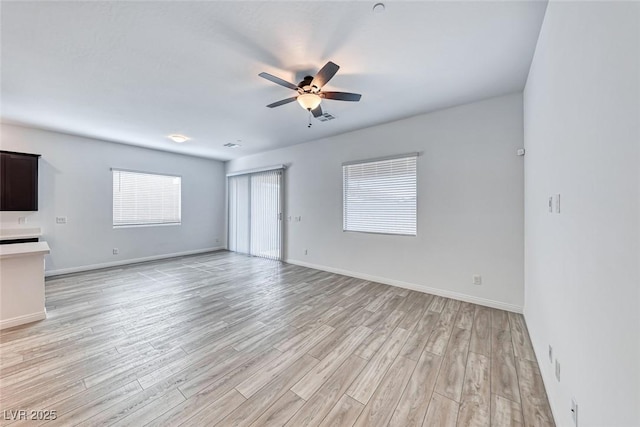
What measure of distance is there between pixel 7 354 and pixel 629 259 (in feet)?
13.6

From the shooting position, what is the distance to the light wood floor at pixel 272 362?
1544 millimetres

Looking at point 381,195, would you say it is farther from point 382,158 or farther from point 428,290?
point 428,290

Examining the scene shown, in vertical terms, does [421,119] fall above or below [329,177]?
above

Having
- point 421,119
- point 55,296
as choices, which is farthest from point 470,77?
point 55,296

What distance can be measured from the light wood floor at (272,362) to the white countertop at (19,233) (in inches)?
63.5

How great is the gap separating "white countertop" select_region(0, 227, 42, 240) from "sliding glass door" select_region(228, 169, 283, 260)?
149 inches

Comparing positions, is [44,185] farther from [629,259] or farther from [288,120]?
[629,259]

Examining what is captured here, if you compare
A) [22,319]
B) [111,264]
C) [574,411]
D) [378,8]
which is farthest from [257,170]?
[574,411]

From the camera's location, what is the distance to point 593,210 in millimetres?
998

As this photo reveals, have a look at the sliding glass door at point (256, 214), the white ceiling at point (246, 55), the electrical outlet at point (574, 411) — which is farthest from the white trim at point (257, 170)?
the electrical outlet at point (574, 411)

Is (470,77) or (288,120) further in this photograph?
(288,120)

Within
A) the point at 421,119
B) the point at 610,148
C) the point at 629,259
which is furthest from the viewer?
the point at 421,119

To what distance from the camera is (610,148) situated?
86cm

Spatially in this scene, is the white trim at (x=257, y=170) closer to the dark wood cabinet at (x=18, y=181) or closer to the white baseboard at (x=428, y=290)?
the white baseboard at (x=428, y=290)
